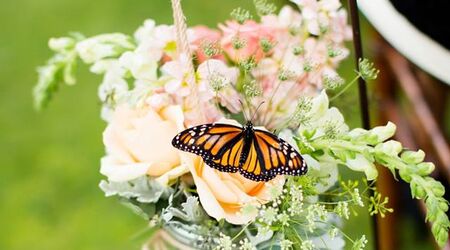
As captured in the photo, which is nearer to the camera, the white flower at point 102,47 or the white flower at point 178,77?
the white flower at point 178,77

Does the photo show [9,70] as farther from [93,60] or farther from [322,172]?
[322,172]

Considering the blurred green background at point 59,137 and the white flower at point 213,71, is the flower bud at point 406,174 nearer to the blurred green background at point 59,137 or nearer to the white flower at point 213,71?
the white flower at point 213,71

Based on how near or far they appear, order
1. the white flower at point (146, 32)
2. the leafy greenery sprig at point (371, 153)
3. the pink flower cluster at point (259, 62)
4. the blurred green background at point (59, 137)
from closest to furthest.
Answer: the leafy greenery sprig at point (371, 153)
the pink flower cluster at point (259, 62)
the white flower at point (146, 32)
the blurred green background at point (59, 137)

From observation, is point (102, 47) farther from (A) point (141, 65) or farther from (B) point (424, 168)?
(B) point (424, 168)

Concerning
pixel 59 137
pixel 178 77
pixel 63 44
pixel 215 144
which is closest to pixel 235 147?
pixel 215 144

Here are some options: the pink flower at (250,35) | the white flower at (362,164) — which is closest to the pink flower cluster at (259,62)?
the pink flower at (250,35)

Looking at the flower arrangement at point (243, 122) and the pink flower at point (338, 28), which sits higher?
the pink flower at point (338, 28)

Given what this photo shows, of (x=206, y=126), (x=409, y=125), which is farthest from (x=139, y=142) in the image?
(x=409, y=125)

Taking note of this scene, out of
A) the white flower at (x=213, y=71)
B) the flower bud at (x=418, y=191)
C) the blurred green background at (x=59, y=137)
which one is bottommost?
the flower bud at (x=418, y=191)
